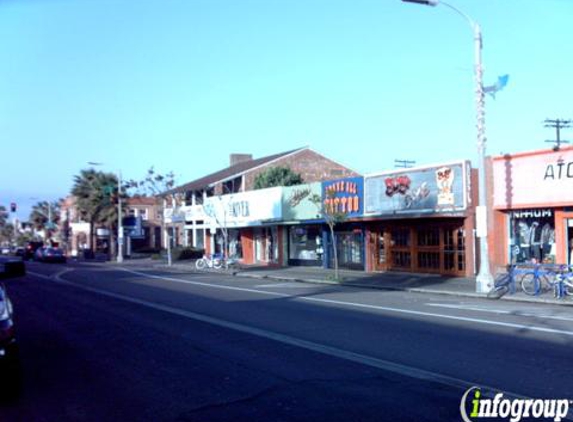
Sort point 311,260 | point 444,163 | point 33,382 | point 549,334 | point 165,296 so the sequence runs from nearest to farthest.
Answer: point 33,382
point 549,334
point 165,296
point 444,163
point 311,260

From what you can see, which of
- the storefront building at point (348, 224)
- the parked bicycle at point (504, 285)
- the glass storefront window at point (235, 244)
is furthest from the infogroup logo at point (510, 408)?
the glass storefront window at point (235, 244)

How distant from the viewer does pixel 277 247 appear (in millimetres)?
39719

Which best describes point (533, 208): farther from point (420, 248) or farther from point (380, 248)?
point (380, 248)

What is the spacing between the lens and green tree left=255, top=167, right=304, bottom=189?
1785 inches

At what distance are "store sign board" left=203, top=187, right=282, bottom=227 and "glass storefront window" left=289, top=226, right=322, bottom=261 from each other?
4.95 ft

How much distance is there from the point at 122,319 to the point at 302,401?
8255 mm

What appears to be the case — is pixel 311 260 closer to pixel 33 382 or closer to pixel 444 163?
pixel 444 163

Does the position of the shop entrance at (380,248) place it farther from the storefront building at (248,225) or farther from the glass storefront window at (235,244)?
the glass storefront window at (235,244)

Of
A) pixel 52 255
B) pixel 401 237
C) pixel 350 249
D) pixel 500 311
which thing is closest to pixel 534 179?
pixel 401 237

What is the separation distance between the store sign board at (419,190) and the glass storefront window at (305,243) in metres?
5.86

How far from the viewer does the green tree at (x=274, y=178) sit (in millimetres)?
45344

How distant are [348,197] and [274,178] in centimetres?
1426

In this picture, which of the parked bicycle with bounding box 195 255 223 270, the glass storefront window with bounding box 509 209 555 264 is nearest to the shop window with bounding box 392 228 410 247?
the glass storefront window with bounding box 509 209 555 264

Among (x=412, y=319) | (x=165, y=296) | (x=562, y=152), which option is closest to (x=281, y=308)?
(x=412, y=319)
